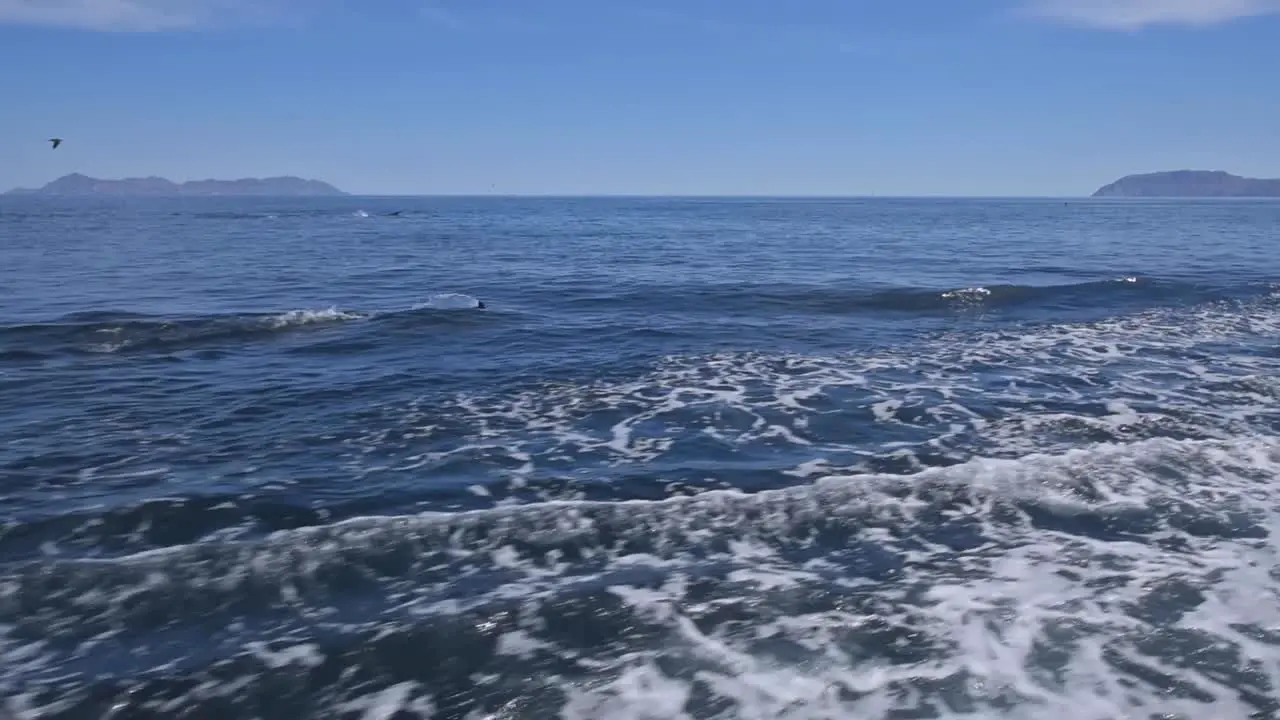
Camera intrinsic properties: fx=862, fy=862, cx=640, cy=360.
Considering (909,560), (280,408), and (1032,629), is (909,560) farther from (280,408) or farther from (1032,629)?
(280,408)

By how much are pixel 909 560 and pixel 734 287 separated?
73.0 ft

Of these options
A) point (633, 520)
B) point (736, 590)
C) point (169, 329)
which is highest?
point (169, 329)

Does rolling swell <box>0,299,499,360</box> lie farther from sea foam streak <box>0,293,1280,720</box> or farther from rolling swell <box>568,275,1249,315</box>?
sea foam streak <box>0,293,1280,720</box>

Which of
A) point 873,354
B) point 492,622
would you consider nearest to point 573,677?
point 492,622

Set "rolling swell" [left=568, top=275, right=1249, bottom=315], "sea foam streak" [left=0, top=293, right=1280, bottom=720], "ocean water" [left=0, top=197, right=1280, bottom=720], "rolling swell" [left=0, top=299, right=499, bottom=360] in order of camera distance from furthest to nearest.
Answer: "rolling swell" [left=568, top=275, right=1249, bottom=315]
"rolling swell" [left=0, top=299, right=499, bottom=360]
"ocean water" [left=0, top=197, right=1280, bottom=720]
"sea foam streak" [left=0, top=293, right=1280, bottom=720]

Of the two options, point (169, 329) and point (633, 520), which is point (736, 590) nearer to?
point (633, 520)

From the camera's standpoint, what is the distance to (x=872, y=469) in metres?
11.6

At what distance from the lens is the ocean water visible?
700 centimetres

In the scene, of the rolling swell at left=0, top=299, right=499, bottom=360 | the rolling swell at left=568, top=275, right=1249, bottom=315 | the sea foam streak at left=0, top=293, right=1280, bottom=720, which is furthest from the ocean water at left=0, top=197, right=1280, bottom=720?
the rolling swell at left=568, top=275, right=1249, bottom=315

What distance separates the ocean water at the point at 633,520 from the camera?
276 inches

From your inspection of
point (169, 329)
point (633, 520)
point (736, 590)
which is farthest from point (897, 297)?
point (736, 590)

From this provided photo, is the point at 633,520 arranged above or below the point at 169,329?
below

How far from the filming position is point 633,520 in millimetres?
9992

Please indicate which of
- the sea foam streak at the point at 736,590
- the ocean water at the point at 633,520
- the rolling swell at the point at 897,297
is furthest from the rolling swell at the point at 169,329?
the sea foam streak at the point at 736,590
